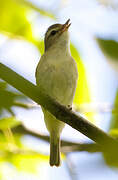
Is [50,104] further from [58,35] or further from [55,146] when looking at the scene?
[58,35]

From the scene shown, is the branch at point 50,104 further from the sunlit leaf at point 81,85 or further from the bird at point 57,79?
the bird at point 57,79

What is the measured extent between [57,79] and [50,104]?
232cm

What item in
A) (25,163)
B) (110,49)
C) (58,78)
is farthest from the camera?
(58,78)

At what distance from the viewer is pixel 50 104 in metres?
2.01

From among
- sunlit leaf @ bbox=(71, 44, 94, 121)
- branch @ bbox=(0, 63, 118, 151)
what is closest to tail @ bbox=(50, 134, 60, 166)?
sunlit leaf @ bbox=(71, 44, 94, 121)

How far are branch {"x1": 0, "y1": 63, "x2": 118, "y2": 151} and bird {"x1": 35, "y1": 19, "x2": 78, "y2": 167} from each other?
6.33 feet

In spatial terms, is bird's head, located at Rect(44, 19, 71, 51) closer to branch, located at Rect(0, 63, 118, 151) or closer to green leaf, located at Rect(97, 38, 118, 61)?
branch, located at Rect(0, 63, 118, 151)

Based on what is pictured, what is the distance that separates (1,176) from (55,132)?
161 centimetres

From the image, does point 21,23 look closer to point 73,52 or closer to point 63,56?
point 73,52

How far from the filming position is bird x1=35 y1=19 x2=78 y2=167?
4320 millimetres

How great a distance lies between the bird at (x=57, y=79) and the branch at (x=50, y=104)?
1.93 meters

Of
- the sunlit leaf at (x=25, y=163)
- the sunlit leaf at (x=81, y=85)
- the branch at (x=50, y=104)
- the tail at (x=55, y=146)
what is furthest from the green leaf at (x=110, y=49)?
the tail at (x=55, y=146)

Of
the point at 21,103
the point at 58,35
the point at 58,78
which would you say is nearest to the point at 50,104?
the point at 21,103

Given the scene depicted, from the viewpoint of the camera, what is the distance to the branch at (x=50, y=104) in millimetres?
1225
